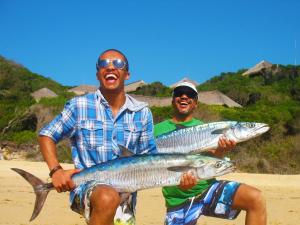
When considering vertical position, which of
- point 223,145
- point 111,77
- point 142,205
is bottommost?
point 142,205

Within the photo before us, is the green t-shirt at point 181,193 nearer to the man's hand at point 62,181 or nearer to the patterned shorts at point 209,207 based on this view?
the patterned shorts at point 209,207

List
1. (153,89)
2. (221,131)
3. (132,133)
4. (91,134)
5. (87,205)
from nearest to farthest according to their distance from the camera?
(87,205) < (91,134) < (132,133) < (221,131) < (153,89)

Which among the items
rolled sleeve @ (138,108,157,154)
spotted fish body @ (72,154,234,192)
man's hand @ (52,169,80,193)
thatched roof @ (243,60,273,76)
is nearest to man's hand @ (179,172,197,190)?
spotted fish body @ (72,154,234,192)

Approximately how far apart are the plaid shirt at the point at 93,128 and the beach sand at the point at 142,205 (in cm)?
465

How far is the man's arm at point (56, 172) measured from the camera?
4059 millimetres

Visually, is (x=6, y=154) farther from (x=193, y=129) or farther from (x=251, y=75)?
(x=251, y=75)

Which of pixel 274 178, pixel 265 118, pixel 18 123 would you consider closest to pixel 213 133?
pixel 274 178

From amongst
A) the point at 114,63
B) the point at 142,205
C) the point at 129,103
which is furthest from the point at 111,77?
the point at 142,205

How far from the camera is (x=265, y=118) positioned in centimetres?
2634

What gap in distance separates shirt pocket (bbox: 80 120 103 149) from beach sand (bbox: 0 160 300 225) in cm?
472

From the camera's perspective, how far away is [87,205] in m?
3.91

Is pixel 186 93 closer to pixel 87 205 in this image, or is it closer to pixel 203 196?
pixel 203 196

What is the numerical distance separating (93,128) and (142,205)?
7.07 meters

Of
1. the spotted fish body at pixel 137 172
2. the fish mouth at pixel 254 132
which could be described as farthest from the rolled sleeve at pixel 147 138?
the fish mouth at pixel 254 132
